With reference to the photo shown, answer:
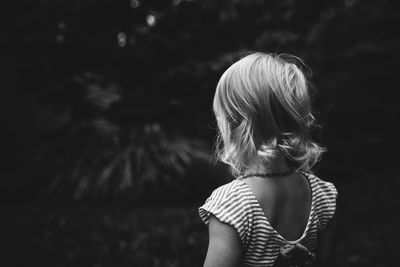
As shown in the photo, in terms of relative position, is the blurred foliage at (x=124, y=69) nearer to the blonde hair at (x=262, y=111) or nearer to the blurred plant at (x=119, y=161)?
the blurred plant at (x=119, y=161)

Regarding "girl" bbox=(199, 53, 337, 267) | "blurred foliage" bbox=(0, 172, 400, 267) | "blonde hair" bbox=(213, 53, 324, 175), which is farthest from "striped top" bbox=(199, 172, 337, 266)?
"blurred foliage" bbox=(0, 172, 400, 267)

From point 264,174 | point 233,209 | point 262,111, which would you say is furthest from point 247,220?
point 262,111

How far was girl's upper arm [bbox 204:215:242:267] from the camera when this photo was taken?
142cm

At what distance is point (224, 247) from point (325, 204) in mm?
485

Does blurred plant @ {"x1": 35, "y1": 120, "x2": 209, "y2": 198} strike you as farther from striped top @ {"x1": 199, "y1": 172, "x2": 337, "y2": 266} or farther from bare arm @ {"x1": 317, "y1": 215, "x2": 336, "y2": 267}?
striped top @ {"x1": 199, "y1": 172, "x2": 337, "y2": 266}

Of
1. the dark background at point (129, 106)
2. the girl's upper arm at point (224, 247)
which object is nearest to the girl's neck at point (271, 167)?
the girl's upper arm at point (224, 247)

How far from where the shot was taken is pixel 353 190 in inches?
296

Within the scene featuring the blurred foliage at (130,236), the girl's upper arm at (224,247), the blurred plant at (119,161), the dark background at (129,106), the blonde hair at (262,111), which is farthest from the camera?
the blurred plant at (119,161)

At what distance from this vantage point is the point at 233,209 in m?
1.43

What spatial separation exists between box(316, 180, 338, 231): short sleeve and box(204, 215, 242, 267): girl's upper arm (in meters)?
0.40

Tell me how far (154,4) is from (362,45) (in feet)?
16.4

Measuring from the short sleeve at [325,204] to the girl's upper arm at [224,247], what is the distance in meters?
0.40

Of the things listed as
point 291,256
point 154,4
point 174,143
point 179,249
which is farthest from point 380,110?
point 291,256

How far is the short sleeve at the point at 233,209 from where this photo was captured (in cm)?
142
